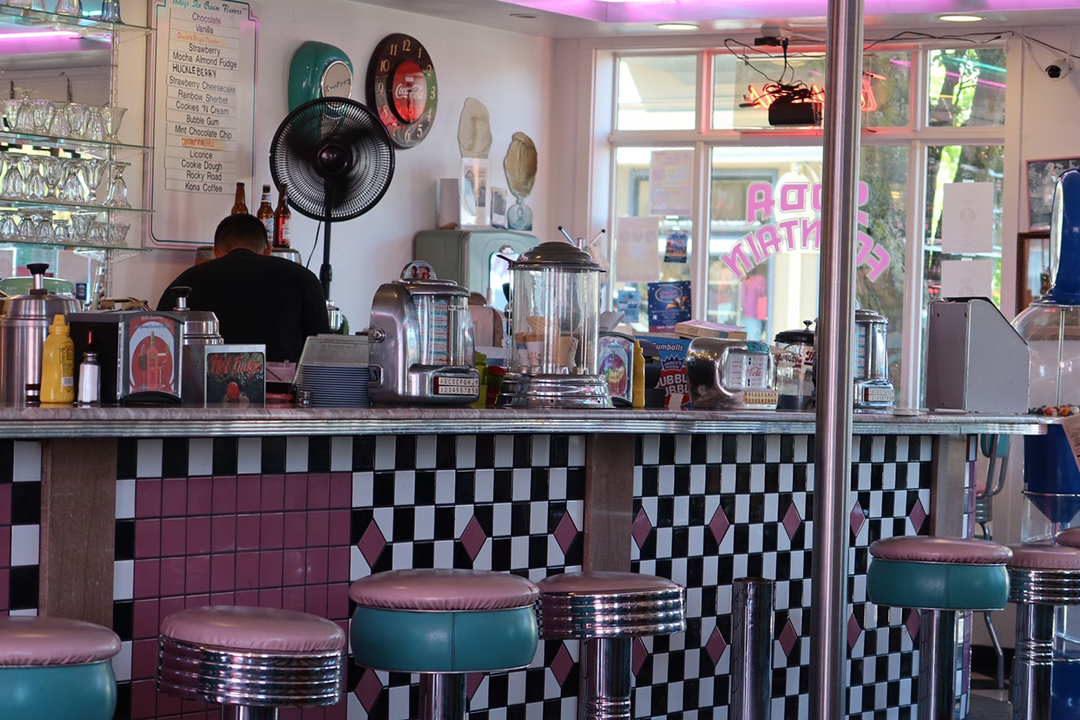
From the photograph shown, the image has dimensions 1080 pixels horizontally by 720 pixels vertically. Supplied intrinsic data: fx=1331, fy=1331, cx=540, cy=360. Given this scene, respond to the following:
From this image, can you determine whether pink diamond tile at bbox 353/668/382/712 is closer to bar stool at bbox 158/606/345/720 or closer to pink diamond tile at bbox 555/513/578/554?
pink diamond tile at bbox 555/513/578/554

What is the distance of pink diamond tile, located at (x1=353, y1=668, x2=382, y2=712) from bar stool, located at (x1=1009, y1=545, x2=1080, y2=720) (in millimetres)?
1552

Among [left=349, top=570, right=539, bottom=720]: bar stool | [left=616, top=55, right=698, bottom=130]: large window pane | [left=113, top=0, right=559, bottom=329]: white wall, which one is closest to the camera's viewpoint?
[left=349, top=570, right=539, bottom=720]: bar stool

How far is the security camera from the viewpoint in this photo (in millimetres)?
7176

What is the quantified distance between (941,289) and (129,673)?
602 cm

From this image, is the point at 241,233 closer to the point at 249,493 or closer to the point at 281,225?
the point at 281,225

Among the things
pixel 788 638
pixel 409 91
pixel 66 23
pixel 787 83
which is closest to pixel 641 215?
pixel 787 83

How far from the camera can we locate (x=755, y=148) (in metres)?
8.07

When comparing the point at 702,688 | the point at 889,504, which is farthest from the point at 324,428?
the point at 889,504

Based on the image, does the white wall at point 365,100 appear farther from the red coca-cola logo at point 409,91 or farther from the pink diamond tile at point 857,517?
the pink diamond tile at point 857,517

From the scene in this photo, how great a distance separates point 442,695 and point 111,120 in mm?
3871

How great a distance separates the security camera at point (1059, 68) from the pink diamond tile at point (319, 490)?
5.65 metres

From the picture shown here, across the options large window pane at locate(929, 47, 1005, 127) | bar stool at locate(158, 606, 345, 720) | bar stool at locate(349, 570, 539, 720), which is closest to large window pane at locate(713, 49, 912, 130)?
large window pane at locate(929, 47, 1005, 127)

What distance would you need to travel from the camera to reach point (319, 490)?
9.54ft

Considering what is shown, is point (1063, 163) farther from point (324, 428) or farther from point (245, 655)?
point (245, 655)
